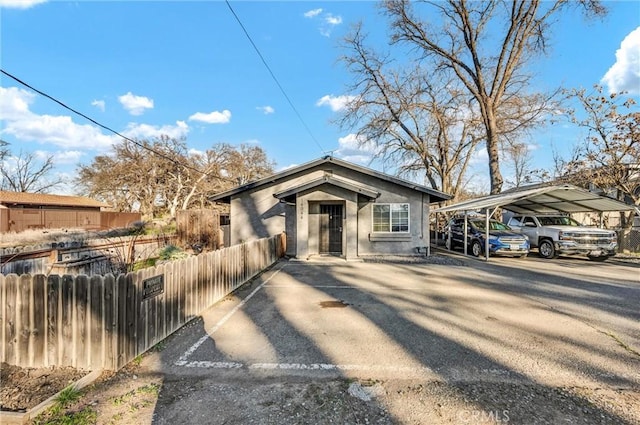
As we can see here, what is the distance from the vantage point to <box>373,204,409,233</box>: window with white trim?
14211mm

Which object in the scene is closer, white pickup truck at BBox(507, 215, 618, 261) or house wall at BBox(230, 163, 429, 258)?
white pickup truck at BBox(507, 215, 618, 261)

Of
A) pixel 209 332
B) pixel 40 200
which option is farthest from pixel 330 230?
pixel 40 200

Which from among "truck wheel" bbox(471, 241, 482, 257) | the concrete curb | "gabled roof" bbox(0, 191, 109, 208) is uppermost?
"gabled roof" bbox(0, 191, 109, 208)

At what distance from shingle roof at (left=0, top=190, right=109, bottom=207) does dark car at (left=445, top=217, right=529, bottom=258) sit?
35584 millimetres

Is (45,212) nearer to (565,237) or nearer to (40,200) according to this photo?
(40,200)

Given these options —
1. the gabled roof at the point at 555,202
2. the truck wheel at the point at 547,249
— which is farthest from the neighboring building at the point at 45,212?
the truck wheel at the point at 547,249

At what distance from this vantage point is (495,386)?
3.49 metres

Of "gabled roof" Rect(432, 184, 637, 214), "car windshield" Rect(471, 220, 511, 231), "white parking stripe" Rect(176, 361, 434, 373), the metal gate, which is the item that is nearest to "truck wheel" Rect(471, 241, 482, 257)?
"car windshield" Rect(471, 220, 511, 231)

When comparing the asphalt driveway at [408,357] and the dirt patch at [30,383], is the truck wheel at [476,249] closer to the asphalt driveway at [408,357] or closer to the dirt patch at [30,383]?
the asphalt driveway at [408,357]

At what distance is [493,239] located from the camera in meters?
13.9

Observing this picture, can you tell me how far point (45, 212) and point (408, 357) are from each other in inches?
1401

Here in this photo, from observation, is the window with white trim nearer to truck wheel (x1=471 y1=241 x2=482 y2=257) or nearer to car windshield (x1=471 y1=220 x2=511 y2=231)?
truck wheel (x1=471 y1=241 x2=482 y2=257)

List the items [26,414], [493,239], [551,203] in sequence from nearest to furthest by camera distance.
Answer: [26,414], [493,239], [551,203]

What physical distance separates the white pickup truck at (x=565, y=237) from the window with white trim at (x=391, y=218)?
619 cm
